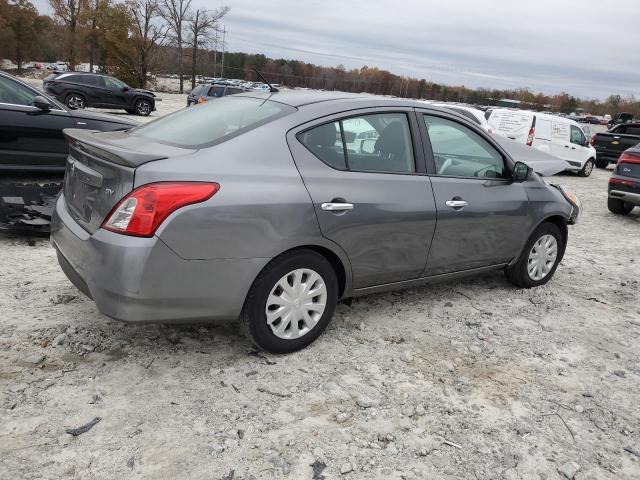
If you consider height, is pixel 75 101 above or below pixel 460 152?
below

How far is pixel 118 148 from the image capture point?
296 centimetres

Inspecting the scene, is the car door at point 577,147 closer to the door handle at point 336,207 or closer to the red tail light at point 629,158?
the red tail light at point 629,158

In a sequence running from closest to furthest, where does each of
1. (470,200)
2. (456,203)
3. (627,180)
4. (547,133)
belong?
(456,203) < (470,200) < (627,180) < (547,133)

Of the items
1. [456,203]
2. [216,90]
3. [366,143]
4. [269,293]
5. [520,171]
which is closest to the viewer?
[269,293]

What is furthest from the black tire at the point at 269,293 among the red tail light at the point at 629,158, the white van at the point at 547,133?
the white van at the point at 547,133

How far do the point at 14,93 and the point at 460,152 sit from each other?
519 centimetres

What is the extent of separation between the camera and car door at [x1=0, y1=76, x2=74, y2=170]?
608 cm

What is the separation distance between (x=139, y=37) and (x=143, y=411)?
50.3 meters

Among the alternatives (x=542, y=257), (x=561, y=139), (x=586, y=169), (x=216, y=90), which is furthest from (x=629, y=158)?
(x=216, y=90)

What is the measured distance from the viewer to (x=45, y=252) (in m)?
4.89

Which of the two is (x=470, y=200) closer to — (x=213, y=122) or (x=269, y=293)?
(x=269, y=293)

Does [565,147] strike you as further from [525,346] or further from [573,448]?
[573,448]

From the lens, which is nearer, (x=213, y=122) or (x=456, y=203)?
(x=213, y=122)

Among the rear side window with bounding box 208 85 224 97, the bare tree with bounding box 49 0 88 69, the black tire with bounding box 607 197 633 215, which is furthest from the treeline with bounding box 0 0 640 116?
the black tire with bounding box 607 197 633 215
